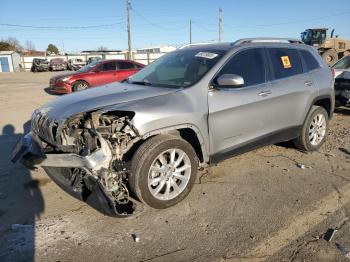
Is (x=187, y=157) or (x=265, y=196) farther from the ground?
(x=187, y=157)

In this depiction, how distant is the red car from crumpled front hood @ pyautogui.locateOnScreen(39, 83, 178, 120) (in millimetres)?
10168

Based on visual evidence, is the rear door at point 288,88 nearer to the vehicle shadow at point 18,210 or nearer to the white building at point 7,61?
the vehicle shadow at point 18,210

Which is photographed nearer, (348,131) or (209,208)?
(209,208)

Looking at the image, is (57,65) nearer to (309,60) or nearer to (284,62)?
(309,60)

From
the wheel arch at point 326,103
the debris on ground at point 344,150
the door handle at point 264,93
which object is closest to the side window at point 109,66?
the wheel arch at point 326,103

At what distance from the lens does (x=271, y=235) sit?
11.1ft

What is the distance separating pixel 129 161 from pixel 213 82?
1429 mm

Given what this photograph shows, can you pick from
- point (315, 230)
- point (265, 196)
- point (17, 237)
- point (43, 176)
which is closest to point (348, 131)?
point (265, 196)

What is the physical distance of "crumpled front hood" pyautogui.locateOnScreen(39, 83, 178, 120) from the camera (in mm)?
3762

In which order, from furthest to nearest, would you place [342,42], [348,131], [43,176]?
[342,42]
[348,131]
[43,176]

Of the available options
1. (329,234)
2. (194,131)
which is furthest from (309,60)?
(329,234)

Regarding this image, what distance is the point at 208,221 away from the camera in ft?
12.1

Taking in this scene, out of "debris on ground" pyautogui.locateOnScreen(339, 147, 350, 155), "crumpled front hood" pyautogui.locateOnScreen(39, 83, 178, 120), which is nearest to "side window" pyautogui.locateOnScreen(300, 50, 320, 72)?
"debris on ground" pyautogui.locateOnScreen(339, 147, 350, 155)

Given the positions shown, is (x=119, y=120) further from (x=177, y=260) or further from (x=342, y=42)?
(x=342, y=42)
